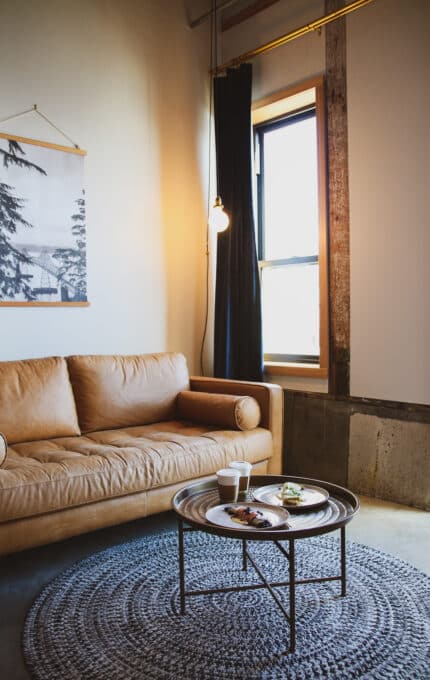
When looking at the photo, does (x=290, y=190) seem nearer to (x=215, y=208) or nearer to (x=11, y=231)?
(x=215, y=208)

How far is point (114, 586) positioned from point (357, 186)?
8.07ft

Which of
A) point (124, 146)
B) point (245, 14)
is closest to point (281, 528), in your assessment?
point (124, 146)

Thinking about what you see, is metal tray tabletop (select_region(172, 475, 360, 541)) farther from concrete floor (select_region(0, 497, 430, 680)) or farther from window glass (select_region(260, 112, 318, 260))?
window glass (select_region(260, 112, 318, 260))

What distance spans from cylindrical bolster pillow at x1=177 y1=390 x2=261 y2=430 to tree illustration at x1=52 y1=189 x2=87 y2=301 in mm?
919

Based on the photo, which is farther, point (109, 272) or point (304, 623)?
point (109, 272)

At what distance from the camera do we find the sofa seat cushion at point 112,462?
7.11 ft

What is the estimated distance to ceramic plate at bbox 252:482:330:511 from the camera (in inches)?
76.8

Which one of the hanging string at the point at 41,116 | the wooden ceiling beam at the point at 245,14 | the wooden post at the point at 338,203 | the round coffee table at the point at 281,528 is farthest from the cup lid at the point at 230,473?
the wooden ceiling beam at the point at 245,14

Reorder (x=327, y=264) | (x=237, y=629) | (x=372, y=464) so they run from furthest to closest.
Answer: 1. (x=327, y=264)
2. (x=372, y=464)
3. (x=237, y=629)

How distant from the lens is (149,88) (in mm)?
3879

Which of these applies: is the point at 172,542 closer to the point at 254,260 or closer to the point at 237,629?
the point at 237,629

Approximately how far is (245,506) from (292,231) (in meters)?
2.41

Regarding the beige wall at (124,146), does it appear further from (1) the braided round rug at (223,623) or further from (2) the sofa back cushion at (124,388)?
(1) the braided round rug at (223,623)

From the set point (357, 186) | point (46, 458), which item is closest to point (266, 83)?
point (357, 186)
